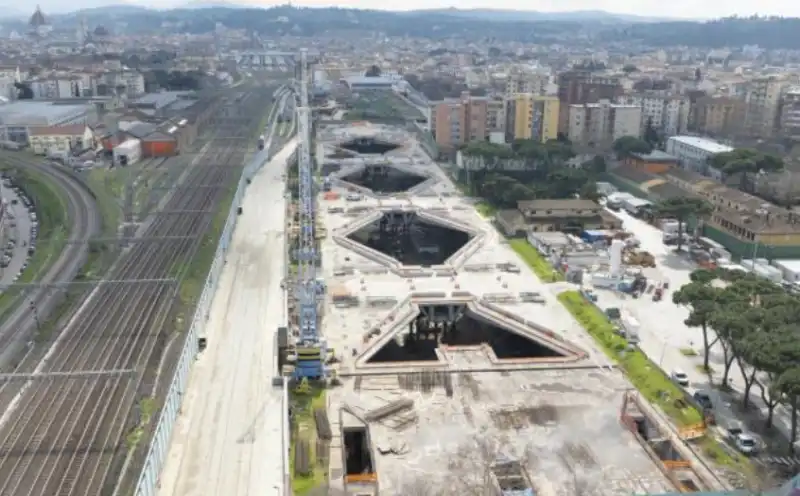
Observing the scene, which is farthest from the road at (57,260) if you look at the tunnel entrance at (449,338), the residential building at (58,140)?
the tunnel entrance at (449,338)

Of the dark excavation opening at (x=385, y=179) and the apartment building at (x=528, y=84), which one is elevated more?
the apartment building at (x=528, y=84)

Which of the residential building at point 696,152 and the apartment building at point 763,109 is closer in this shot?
the residential building at point 696,152

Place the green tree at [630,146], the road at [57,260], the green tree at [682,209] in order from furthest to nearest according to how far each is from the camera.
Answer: the green tree at [630,146]
the green tree at [682,209]
the road at [57,260]

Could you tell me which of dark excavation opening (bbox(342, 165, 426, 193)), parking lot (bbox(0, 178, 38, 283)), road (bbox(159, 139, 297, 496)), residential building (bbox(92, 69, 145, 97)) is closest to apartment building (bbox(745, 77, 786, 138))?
dark excavation opening (bbox(342, 165, 426, 193))

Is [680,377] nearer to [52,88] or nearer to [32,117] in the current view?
[32,117]

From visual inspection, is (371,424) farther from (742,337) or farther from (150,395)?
(742,337)

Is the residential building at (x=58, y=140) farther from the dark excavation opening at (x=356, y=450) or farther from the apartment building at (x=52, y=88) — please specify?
the dark excavation opening at (x=356, y=450)
